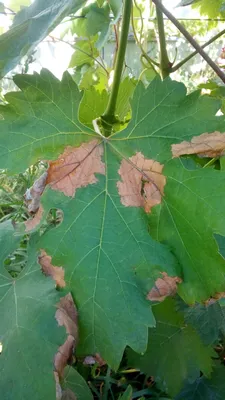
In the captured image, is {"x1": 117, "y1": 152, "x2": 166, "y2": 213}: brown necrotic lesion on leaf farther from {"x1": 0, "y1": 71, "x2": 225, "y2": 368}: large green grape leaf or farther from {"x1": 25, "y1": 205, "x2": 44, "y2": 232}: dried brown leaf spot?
{"x1": 25, "y1": 205, "x2": 44, "y2": 232}: dried brown leaf spot

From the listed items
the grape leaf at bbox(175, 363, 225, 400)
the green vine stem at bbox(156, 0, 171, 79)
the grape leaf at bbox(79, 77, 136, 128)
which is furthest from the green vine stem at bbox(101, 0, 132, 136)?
the grape leaf at bbox(175, 363, 225, 400)

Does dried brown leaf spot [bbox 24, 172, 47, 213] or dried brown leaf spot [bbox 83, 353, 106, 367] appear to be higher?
dried brown leaf spot [bbox 24, 172, 47, 213]

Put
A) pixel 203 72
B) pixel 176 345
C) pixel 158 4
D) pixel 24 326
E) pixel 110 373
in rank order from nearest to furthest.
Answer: pixel 24 326, pixel 158 4, pixel 176 345, pixel 110 373, pixel 203 72

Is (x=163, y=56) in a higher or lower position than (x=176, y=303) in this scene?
higher

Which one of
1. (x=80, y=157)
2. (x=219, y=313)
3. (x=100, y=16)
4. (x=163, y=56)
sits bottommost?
(x=219, y=313)

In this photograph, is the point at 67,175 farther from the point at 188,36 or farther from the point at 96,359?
the point at 188,36

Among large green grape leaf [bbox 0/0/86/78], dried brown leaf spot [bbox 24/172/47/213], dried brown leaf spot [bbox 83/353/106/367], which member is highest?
large green grape leaf [bbox 0/0/86/78]

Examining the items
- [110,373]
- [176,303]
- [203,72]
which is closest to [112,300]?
[176,303]

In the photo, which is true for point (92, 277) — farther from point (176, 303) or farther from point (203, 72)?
point (203, 72)
